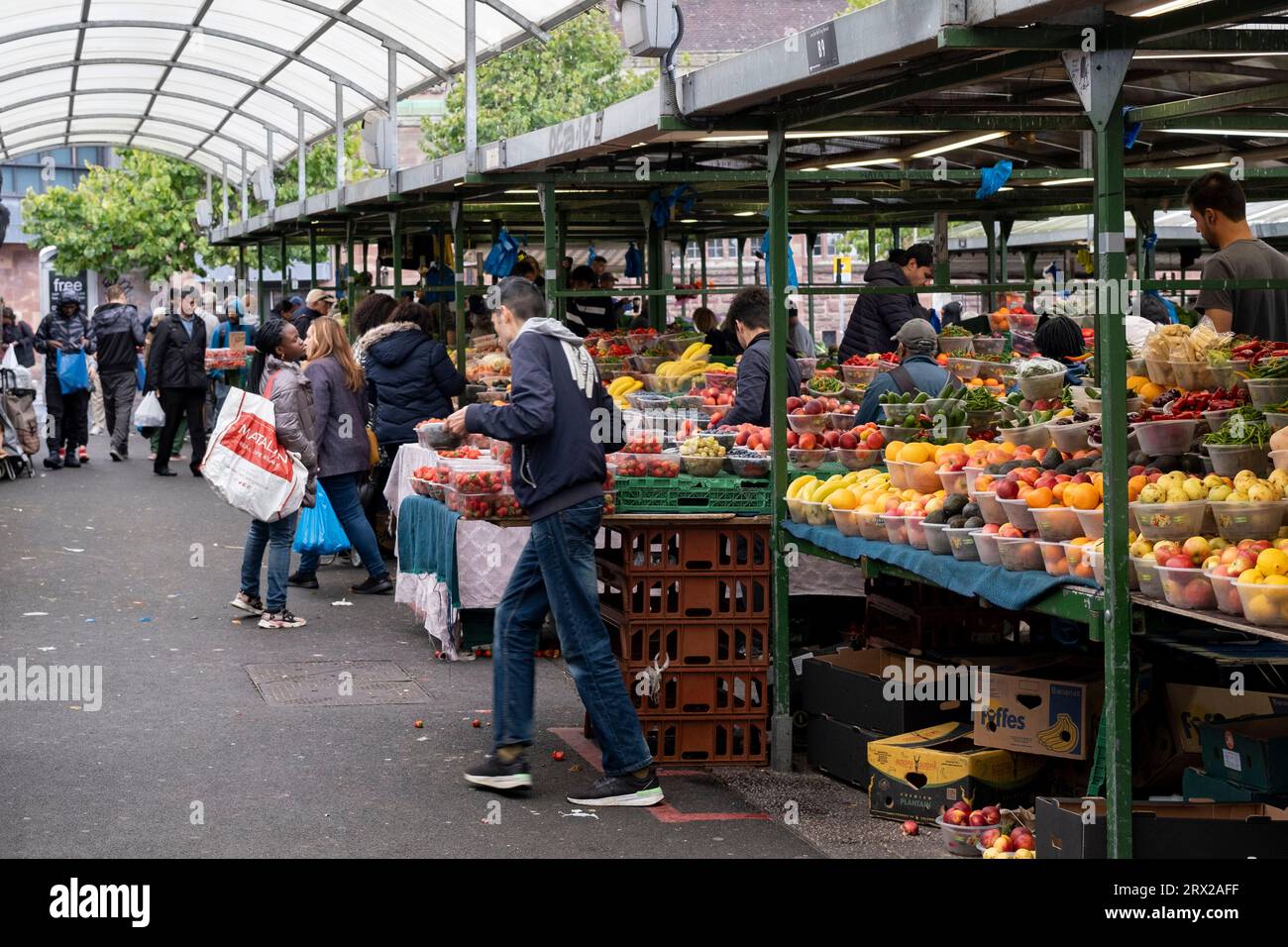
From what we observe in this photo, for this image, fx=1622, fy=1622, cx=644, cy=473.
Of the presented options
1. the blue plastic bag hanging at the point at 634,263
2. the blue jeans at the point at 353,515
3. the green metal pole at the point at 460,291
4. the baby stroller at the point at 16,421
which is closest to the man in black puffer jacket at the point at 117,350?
the baby stroller at the point at 16,421

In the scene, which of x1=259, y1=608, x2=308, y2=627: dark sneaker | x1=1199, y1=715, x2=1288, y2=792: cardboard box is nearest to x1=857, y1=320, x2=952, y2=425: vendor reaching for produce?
x1=1199, y1=715, x2=1288, y2=792: cardboard box

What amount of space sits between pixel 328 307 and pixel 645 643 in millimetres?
8414

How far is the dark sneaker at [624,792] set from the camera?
662 centimetres

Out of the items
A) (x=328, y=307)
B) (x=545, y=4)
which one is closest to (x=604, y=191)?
(x=545, y=4)

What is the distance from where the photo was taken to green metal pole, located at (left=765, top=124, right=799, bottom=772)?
23.8 feet

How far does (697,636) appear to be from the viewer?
722 cm

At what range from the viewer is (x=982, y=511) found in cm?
592

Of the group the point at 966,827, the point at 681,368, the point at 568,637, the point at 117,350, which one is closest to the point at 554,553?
the point at 568,637

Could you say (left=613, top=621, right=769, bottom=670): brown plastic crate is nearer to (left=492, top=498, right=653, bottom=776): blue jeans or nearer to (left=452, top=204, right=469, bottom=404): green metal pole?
(left=492, top=498, right=653, bottom=776): blue jeans

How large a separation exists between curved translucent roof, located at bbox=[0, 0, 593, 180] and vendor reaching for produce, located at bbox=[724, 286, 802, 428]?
427 centimetres

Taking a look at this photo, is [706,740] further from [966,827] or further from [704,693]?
[966,827]

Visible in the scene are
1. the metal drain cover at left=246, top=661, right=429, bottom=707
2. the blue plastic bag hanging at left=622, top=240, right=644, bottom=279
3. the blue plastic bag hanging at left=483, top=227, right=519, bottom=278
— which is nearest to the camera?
the metal drain cover at left=246, top=661, right=429, bottom=707

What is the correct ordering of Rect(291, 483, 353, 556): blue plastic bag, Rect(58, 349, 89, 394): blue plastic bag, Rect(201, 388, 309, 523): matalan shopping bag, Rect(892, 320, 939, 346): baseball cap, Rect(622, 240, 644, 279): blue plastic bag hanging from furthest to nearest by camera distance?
Rect(622, 240, 644, 279): blue plastic bag hanging
Rect(58, 349, 89, 394): blue plastic bag
Rect(291, 483, 353, 556): blue plastic bag
Rect(201, 388, 309, 523): matalan shopping bag
Rect(892, 320, 939, 346): baseball cap

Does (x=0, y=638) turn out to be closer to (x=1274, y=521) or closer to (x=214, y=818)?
(x=214, y=818)
